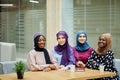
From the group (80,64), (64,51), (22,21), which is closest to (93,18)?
(64,51)

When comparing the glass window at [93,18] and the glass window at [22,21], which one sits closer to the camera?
the glass window at [93,18]

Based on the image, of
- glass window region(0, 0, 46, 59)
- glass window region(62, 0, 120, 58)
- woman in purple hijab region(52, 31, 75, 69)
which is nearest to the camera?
woman in purple hijab region(52, 31, 75, 69)

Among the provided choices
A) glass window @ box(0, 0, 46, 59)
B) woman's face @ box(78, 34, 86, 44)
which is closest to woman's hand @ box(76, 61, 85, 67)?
woman's face @ box(78, 34, 86, 44)

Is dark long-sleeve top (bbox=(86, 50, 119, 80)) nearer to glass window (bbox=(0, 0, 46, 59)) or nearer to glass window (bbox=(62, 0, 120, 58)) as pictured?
glass window (bbox=(62, 0, 120, 58))

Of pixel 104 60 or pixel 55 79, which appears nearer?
pixel 55 79

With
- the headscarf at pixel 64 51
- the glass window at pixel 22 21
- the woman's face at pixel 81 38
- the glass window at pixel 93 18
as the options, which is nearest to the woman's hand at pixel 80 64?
the headscarf at pixel 64 51

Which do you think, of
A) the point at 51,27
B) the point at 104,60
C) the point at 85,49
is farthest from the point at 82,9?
the point at 104,60

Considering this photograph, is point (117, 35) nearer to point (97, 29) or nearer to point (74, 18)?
point (97, 29)

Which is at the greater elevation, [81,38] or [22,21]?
[22,21]

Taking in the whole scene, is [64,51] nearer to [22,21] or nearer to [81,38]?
[81,38]

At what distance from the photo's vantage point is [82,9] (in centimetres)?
513

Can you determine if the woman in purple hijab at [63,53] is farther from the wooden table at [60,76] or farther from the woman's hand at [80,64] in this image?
the wooden table at [60,76]

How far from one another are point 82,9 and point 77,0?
22 cm

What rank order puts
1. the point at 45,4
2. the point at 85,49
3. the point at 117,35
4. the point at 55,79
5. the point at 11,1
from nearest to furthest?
the point at 55,79 → the point at 85,49 → the point at 117,35 → the point at 45,4 → the point at 11,1
